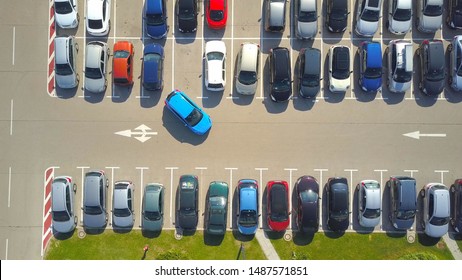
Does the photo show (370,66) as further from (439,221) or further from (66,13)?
(66,13)

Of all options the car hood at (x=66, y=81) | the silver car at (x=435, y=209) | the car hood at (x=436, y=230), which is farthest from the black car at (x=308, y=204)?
the car hood at (x=66, y=81)

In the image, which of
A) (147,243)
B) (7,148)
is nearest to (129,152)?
(147,243)

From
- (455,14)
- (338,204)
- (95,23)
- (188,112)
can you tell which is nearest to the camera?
(338,204)

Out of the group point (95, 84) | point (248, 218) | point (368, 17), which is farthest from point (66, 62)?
point (368, 17)

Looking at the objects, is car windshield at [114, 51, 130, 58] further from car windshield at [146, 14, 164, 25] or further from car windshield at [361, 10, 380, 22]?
car windshield at [361, 10, 380, 22]

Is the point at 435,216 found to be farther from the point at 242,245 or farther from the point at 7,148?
the point at 7,148

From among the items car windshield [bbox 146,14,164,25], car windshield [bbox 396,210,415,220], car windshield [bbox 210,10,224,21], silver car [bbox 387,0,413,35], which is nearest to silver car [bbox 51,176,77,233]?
car windshield [bbox 146,14,164,25]
